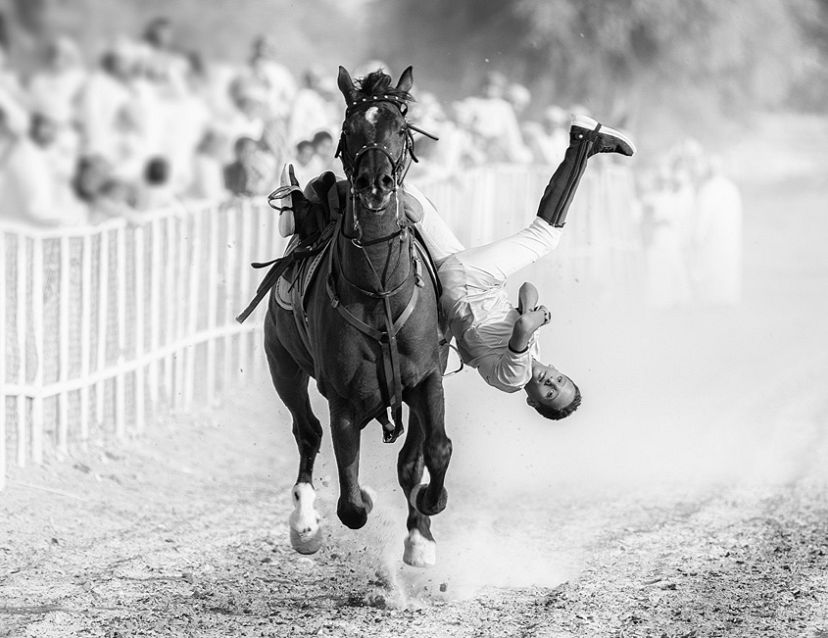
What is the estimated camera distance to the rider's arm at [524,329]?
234 inches

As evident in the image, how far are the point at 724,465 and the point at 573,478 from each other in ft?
3.98

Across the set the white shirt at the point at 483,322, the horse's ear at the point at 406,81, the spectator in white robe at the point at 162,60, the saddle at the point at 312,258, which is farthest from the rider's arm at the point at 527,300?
the spectator in white robe at the point at 162,60

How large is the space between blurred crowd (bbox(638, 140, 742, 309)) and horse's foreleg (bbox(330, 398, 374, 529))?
11693 millimetres

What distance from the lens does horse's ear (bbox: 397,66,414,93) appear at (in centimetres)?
539

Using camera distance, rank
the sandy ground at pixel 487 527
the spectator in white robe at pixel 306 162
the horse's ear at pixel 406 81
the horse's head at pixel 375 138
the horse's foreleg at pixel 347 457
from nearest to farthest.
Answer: the horse's head at pixel 375 138 → the horse's ear at pixel 406 81 → the horse's foreleg at pixel 347 457 → the sandy ground at pixel 487 527 → the spectator in white robe at pixel 306 162

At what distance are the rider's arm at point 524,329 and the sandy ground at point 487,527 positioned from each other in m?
1.27

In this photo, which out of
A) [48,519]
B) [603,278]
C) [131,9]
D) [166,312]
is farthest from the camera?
[131,9]

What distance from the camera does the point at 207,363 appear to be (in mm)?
10672

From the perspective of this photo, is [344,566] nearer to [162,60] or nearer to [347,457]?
[347,457]

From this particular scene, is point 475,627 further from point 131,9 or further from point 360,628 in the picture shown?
point 131,9

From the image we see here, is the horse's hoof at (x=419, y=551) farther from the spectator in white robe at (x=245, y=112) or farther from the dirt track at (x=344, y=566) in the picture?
the spectator in white robe at (x=245, y=112)

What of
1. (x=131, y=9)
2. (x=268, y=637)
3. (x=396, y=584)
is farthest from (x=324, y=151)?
(x=131, y=9)

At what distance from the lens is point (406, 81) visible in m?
5.44

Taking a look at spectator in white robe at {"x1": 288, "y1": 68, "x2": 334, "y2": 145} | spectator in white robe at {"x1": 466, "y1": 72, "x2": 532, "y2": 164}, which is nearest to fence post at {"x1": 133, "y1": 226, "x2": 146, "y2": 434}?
spectator in white robe at {"x1": 288, "y1": 68, "x2": 334, "y2": 145}
